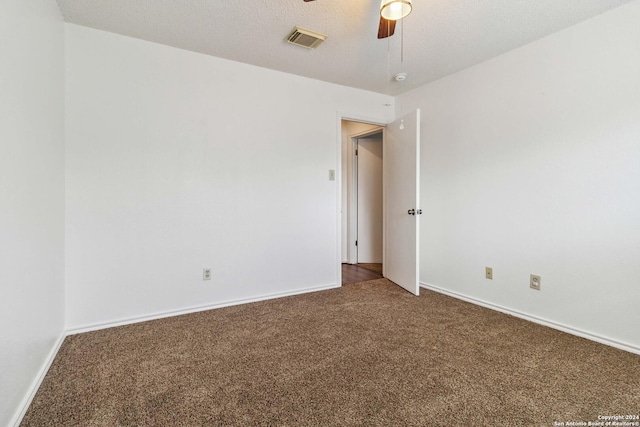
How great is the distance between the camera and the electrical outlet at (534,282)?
2516 millimetres

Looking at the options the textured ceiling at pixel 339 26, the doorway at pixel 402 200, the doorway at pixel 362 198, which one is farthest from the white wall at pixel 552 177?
the doorway at pixel 362 198

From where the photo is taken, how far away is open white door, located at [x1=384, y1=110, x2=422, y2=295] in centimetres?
319

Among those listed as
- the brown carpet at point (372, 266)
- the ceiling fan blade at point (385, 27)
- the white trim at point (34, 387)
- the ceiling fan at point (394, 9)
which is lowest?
the white trim at point (34, 387)

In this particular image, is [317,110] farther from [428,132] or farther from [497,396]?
[497,396]

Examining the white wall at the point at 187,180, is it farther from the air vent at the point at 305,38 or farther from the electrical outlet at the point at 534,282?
the electrical outlet at the point at 534,282

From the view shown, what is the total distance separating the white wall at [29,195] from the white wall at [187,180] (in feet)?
0.70

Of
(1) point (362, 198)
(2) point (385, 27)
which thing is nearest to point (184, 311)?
(2) point (385, 27)

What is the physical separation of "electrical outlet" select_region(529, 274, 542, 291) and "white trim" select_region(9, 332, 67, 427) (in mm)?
3415

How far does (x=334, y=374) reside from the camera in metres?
1.75

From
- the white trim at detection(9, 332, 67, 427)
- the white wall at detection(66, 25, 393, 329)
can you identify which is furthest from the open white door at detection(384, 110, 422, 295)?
the white trim at detection(9, 332, 67, 427)

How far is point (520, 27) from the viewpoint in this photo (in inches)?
90.1

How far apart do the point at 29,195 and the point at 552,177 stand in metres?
3.49

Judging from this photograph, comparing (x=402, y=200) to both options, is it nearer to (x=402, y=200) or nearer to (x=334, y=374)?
(x=402, y=200)

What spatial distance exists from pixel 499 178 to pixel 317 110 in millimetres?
1981
